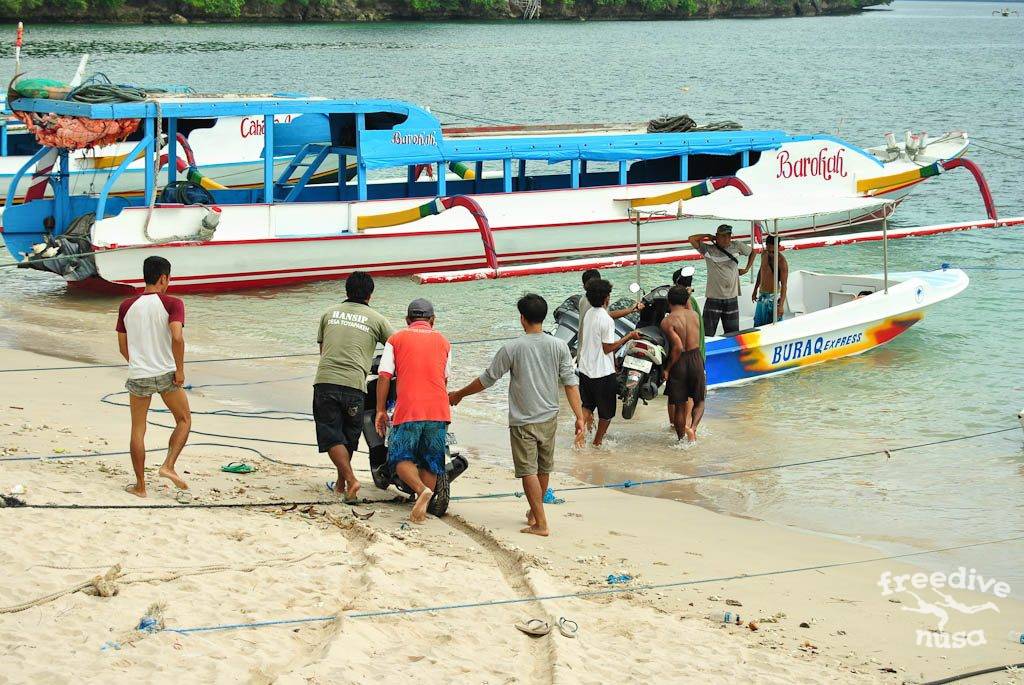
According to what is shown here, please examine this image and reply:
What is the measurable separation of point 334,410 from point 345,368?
289mm

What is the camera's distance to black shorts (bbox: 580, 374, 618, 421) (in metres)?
10.6

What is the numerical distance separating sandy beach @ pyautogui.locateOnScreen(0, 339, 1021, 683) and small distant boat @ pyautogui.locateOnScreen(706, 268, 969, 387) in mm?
4008

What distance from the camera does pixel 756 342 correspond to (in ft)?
43.1

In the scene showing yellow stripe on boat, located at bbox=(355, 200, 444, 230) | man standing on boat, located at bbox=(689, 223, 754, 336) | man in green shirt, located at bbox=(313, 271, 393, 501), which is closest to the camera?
man in green shirt, located at bbox=(313, 271, 393, 501)

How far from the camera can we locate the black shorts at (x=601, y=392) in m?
10.6

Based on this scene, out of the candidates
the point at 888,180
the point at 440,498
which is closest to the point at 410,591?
the point at 440,498

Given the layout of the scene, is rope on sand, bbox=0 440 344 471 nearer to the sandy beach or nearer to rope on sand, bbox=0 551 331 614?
the sandy beach

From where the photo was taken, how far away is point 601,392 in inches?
418

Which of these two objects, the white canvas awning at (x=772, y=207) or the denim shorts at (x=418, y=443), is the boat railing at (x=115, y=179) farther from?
the denim shorts at (x=418, y=443)

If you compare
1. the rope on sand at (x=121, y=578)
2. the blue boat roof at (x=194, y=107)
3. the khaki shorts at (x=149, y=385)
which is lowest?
the rope on sand at (x=121, y=578)

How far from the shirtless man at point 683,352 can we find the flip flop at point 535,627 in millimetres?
4917

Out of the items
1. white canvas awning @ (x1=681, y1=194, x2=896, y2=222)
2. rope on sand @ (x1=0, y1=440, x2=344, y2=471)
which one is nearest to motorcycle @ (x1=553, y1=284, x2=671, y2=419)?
white canvas awning @ (x1=681, y1=194, x2=896, y2=222)

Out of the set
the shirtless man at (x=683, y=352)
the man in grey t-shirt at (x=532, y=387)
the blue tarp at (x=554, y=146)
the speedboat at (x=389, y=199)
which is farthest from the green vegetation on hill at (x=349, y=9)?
the man in grey t-shirt at (x=532, y=387)

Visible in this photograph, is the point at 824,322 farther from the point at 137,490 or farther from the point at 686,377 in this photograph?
the point at 137,490
